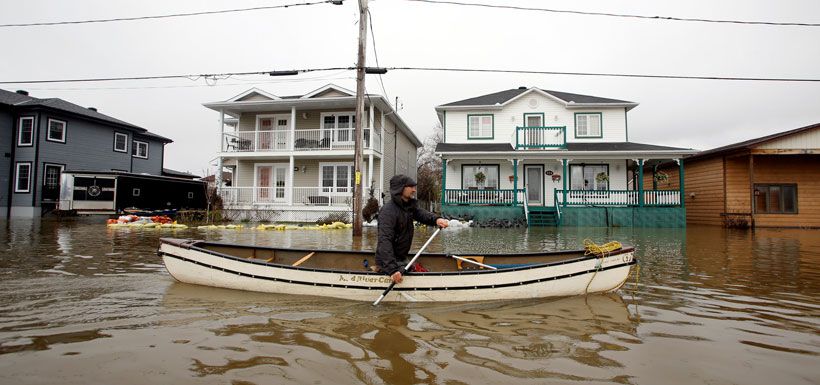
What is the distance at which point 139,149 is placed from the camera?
3034 cm

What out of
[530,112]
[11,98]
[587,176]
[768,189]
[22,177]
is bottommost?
[768,189]

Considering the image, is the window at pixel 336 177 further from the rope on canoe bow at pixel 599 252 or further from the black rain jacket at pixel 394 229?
the rope on canoe bow at pixel 599 252

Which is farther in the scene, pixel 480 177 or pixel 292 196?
pixel 292 196

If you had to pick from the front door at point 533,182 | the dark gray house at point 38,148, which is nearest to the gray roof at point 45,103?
the dark gray house at point 38,148

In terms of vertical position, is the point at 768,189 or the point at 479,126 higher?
the point at 479,126

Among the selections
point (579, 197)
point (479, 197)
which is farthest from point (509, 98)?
point (579, 197)

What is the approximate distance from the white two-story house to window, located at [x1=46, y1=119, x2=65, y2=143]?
10.2m

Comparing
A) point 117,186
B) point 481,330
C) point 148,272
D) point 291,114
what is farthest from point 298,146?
point 481,330

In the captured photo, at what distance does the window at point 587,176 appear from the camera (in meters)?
21.5

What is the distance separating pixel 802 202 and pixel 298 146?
24.5 metres

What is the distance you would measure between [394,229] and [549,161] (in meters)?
18.2

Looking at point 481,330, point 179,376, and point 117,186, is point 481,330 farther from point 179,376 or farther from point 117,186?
point 117,186

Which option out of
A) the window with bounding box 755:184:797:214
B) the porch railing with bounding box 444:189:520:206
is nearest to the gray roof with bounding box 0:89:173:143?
the porch railing with bounding box 444:189:520:206

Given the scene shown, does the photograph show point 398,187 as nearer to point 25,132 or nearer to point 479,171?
point 479,171
